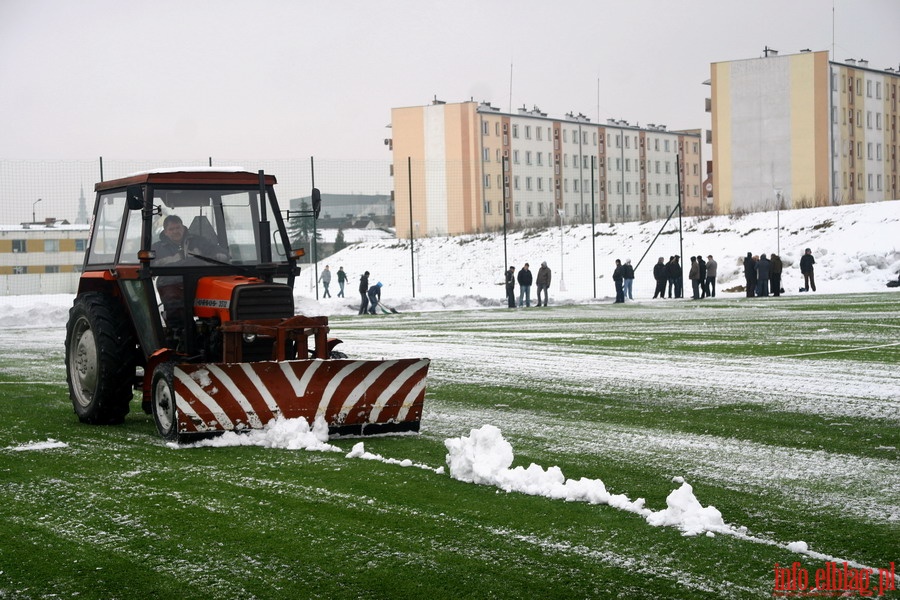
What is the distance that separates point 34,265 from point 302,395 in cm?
2819

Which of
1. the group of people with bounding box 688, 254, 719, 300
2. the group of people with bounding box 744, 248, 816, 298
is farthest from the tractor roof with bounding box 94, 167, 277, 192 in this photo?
the group of people with bounding box 744, 248, 816, 298

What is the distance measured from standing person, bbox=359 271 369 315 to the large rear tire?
24140 mm

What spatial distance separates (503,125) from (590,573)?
90.9 meters

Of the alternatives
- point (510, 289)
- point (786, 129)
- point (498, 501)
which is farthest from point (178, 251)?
point (786, 129)

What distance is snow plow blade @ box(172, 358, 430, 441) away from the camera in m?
8.77

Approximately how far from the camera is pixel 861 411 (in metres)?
10.2

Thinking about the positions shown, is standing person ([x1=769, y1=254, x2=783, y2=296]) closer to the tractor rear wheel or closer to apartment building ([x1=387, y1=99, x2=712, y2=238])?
the tractor rear wheel

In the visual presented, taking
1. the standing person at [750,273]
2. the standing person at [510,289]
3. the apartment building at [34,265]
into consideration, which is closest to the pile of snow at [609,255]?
the standing person at [510,289]

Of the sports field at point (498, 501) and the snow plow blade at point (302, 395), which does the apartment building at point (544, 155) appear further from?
the snow plow blade at point (302, 395)

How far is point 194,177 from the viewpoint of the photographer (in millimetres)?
10234

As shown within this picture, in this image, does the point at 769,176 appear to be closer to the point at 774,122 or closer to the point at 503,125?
the point at 774,122

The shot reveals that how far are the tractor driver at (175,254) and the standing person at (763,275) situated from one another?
3024 centimetres

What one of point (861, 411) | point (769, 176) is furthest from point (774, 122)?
point (861, 411)

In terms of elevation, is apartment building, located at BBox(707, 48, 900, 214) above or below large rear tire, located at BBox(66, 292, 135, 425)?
above
